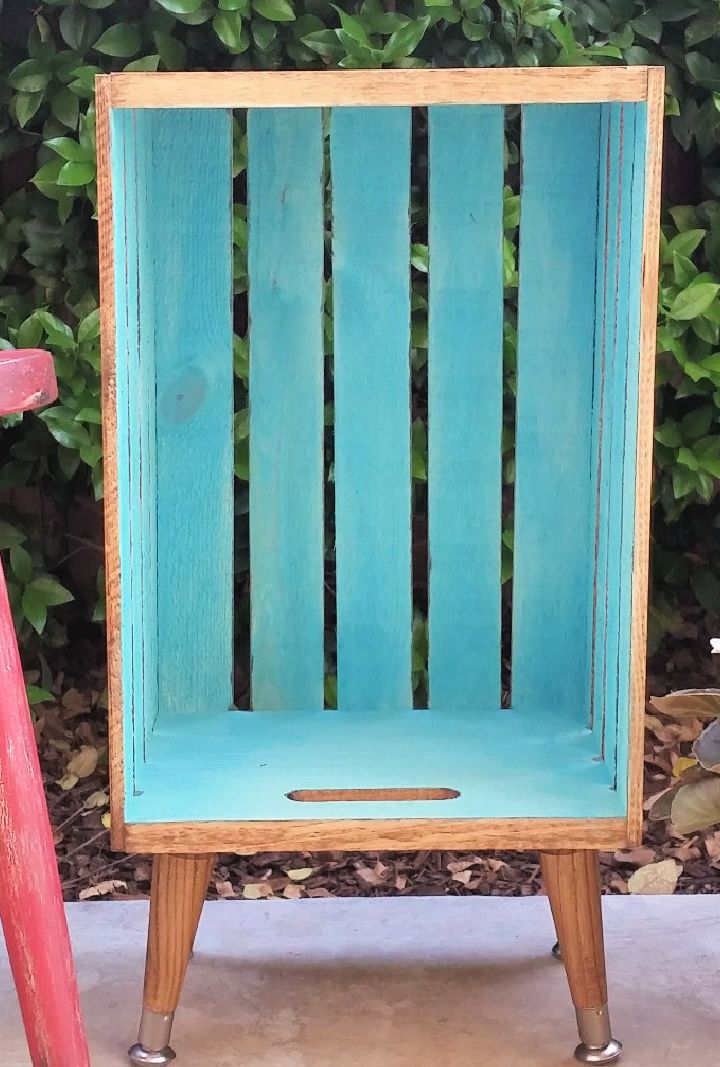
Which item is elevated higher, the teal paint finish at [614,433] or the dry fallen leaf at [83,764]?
the teal paint finish at [614,433]

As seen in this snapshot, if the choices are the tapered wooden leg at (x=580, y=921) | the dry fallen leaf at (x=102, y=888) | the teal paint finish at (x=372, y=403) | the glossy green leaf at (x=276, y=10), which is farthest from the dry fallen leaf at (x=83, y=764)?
the glossy green leaf at (x=276, y=10)

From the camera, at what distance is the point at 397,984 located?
5.20ft

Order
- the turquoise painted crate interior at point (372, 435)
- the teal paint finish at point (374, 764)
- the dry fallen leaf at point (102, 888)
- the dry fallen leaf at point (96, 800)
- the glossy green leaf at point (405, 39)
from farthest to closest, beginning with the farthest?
the dry fallen leaf at point (96, 800) < the dry fallen leaf at point (102, 888) < the glossy green leaf at point (405, 39) < the turquoise painted crate interior at point (372, 435) < the teal paint finish at point (374, 764)

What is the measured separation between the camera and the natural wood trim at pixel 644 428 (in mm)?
1206

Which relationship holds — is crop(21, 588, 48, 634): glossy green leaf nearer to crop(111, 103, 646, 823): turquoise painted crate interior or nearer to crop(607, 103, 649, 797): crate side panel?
crop(111, 103, 646, 823): turquoise painted crate interior

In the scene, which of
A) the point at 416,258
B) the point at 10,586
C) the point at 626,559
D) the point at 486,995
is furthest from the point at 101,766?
the point at 626,559

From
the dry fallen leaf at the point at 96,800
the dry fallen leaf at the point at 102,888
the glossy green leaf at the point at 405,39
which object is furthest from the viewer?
the dry fallen leaf at the point at 96,800

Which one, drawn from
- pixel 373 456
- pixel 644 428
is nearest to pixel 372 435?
pixel 373 456

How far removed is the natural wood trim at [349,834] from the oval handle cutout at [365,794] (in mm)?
60

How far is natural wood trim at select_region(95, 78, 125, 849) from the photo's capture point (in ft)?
3.96

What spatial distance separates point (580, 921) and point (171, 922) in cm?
44

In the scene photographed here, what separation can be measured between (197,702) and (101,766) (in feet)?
1.88

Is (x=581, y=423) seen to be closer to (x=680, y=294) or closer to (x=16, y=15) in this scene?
(x=680, y=294)

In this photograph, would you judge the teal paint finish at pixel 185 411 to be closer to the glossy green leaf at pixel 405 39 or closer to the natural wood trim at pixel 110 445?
the natural wood trim at pixel 110 445
